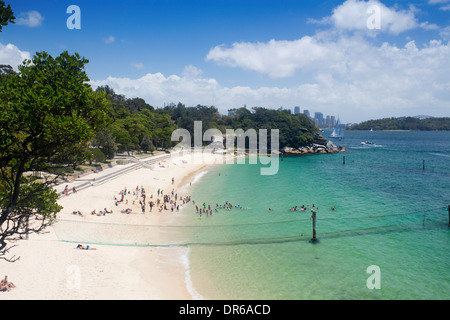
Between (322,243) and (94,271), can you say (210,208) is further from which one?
(94,271)

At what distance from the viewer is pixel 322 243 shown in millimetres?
21609

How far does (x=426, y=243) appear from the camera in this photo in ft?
72.8

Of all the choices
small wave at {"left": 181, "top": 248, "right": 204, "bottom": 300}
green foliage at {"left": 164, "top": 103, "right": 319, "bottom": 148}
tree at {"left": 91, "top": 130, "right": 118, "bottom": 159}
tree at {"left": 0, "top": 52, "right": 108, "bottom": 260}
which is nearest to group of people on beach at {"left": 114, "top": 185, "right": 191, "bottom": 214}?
A: small wave at {"left": 181, "top": 248, "right": 204, "bottom": 300}

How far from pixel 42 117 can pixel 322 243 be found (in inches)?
784

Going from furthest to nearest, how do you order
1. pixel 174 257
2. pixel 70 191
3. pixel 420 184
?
1. pixel 420 184
2. pixel 70 191
3. pixel 174 257

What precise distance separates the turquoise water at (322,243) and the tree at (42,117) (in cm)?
973

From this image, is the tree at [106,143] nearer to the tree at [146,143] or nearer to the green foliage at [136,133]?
the green foliage at [136,133]

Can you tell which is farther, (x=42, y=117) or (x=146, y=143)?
(x=146, y=143)

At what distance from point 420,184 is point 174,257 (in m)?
43.3

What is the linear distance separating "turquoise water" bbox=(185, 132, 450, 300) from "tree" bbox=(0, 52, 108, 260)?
31.9 ft

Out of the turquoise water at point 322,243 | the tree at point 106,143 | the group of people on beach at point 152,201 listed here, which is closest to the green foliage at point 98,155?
the tree at point 106,143

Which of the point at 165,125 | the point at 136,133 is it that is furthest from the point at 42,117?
→ the point at 165,125

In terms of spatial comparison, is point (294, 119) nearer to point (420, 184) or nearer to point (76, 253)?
point (420, 184)
